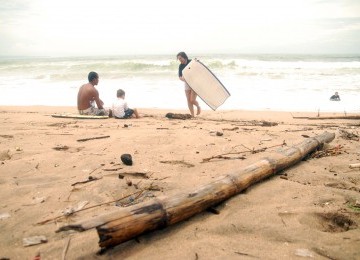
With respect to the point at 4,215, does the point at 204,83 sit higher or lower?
higher

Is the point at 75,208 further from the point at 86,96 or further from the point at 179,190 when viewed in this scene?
the point at 86,96

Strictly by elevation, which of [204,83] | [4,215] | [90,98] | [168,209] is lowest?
[4,215]

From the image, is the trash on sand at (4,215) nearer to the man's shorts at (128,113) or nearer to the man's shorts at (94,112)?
the man's shorts at (128,113)

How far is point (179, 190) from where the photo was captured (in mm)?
3043

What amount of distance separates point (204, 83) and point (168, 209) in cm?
657

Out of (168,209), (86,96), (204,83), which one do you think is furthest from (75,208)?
(204,83)

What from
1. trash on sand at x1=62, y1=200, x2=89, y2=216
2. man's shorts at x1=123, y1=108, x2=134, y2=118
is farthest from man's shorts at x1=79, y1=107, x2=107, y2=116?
trash on sand at x1=62, y1=200, x2=89, y2=216

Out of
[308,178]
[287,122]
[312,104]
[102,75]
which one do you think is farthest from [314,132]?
[102,75]

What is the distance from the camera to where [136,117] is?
7.84 meters

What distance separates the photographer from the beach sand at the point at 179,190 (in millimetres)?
2119

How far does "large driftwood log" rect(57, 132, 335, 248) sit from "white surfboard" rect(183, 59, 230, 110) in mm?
5186

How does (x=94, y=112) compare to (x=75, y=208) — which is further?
(x=94, y=112)

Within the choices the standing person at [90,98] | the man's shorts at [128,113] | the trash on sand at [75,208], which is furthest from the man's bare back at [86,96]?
the trash on sand at [75,208]

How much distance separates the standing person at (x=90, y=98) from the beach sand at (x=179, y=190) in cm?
259
